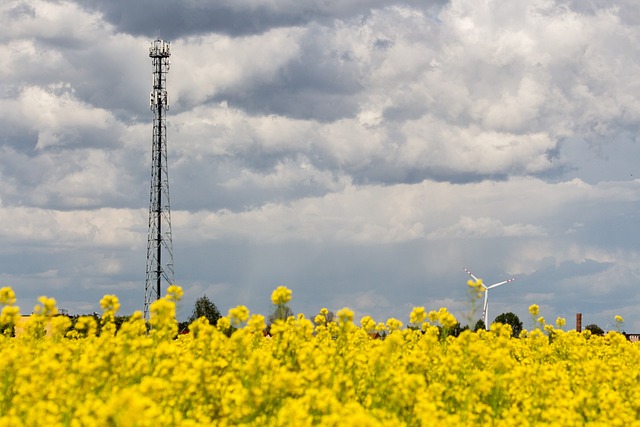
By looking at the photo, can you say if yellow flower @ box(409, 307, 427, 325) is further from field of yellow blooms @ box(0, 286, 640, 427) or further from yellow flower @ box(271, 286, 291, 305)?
yellow flower @ box(271, 286, 291, 305)

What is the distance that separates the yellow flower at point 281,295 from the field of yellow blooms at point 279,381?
0.02 m

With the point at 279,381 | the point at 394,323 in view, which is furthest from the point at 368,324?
the point at 279,381

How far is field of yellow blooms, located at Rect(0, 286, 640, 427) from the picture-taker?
1012 cm

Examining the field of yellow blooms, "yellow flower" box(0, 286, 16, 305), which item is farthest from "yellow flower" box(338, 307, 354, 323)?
"yellow flower" box(0, 286, 16, 305)

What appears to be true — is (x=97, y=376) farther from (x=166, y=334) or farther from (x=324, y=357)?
(x=324, y=357)

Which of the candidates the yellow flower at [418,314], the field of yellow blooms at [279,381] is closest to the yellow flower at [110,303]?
the field of yellow blooms at [279,381]

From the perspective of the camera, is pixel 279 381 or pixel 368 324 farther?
pixel 368 324

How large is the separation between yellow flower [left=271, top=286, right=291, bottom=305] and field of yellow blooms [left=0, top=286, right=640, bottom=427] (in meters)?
0.02

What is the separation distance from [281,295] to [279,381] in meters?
2.26

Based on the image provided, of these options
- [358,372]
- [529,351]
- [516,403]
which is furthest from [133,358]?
[529,351]

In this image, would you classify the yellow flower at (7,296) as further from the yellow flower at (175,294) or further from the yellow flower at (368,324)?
the yellow flower at (368,324)

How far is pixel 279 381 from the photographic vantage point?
10.7 m

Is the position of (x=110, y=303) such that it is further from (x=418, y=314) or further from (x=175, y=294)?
(x=418, y=314)

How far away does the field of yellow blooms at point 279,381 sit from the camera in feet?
33.2
